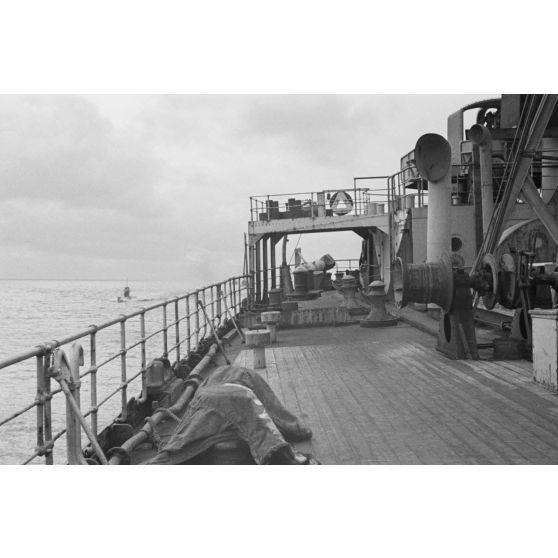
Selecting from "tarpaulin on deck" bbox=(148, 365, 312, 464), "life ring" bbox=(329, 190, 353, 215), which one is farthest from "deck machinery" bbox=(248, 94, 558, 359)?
"tarpaulin on deck" bbox=(148, 365, 312, 464)

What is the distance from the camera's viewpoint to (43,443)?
3635mm

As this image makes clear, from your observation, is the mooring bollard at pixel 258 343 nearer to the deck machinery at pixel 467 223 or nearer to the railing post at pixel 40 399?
the deck machinery at pixel 467 223

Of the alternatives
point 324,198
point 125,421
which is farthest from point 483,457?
point 324,198

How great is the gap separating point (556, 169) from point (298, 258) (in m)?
11.2

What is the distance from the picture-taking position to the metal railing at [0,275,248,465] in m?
3.50

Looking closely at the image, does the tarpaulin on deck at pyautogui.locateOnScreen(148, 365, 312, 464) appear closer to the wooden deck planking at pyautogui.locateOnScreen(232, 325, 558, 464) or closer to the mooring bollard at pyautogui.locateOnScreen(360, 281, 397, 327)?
the wooden deck planking at pyautogui.locateOnScreen(232, 325, 558, 464)

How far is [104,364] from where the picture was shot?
6641 mm

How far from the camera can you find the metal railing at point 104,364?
350 centimetres

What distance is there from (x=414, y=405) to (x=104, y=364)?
3159mm

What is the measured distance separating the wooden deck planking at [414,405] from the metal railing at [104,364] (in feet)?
4.00

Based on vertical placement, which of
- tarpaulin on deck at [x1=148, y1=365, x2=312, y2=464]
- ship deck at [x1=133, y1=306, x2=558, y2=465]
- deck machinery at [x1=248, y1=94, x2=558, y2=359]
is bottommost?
ship deck at [x1=133, y1=306, x2=558, y2=465]

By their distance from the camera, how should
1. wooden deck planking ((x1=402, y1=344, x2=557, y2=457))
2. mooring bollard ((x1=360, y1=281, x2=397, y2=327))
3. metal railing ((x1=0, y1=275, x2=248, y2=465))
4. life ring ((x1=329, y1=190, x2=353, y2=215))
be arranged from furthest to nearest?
life ring ((x1=329, y1=190, x2=353, y2=215))
mooring bollard ((x1=360, y1=281, x2=397, y2=327))
wooden deck planking ((x1=402, y1=344, x2=557, y2=457))
metal railing ((x1=0, y1=275, x2=248, y2=465))

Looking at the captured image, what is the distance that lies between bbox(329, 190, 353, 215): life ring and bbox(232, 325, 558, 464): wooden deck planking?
9.19 metres

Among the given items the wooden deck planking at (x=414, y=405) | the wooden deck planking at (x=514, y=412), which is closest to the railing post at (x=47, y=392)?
the wooden deck planking at (x=414, y=405)
